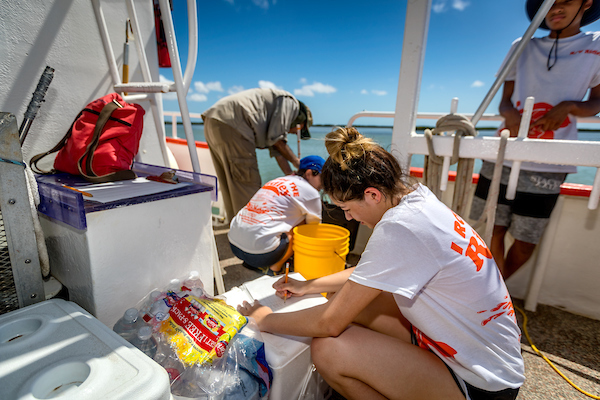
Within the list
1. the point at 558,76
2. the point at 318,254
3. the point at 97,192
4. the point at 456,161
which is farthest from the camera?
the point at 318,254

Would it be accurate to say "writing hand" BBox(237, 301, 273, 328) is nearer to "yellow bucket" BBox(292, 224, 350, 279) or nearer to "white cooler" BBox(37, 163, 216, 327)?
"white cooler" BBox(37, 163, 216, 327)

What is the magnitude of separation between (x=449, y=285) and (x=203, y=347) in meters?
0.82

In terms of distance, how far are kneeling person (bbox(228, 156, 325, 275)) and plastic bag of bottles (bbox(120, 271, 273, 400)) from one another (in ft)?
2.73

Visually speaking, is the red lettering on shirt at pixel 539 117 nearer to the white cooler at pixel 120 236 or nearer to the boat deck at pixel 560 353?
the boat deck at pixel 560 353

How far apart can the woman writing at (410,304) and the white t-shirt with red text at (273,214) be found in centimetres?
85

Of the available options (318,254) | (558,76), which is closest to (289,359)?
(318,254)

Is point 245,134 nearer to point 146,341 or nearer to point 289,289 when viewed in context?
point 289,289

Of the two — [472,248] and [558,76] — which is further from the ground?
[558,76]

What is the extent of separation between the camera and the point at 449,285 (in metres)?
0.96

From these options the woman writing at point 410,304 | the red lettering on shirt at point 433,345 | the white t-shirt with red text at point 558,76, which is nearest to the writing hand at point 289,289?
the woman writing at point 410,304

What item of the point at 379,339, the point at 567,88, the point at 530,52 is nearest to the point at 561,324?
the point at 567,88

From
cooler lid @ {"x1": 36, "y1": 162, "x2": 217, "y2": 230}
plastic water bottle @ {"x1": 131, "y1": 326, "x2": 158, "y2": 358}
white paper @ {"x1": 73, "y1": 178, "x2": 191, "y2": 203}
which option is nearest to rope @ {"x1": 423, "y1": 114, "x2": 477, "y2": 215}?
cooler lid @ {"x1": 36, "y1": 162, "x2": 217, "y2": 230}

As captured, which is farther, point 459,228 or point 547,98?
point 547,98

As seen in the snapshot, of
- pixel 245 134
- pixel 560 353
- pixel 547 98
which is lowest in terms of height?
pixel 560 353
